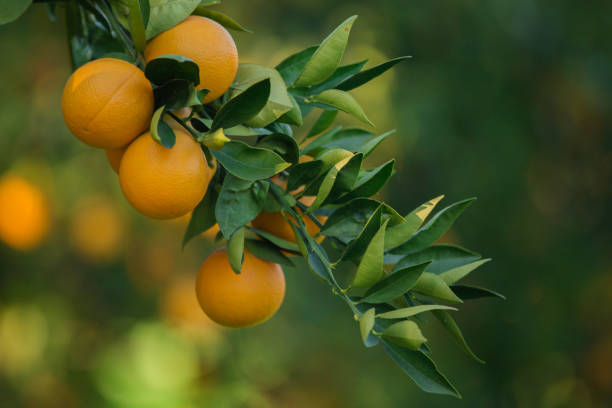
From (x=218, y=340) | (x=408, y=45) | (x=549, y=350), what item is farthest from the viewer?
(x=408, y=45)

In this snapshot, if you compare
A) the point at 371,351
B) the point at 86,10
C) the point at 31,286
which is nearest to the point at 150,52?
the point at 86,10

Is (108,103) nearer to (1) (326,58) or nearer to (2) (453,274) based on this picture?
(1) (326,58)

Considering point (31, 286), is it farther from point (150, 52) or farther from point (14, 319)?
point (150, 52)

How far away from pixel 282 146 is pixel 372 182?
7 cm

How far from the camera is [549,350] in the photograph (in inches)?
81.6

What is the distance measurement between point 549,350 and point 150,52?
77.2 inches

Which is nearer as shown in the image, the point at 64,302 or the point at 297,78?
the point at 297,78

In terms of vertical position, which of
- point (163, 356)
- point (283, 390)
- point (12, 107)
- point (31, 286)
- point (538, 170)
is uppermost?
point (12, 107)

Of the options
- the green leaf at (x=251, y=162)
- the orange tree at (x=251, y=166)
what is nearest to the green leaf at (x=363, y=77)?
the orange tree at (x=251, y=166)

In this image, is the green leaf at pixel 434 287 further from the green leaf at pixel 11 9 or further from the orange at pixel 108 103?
the green leaf at pixel 11 9

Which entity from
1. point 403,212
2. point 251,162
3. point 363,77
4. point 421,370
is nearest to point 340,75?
point 363,77

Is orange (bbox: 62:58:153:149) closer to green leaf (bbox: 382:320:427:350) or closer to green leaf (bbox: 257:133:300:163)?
green leaf (bbox: 257:133:300:163)

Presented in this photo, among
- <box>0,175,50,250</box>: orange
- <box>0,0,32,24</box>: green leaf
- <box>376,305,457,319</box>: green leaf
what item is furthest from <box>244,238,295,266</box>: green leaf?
<box>0,175,50,250</box>: orange

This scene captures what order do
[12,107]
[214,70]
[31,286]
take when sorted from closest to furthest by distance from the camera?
[214,70], [12,107], [31,286]
